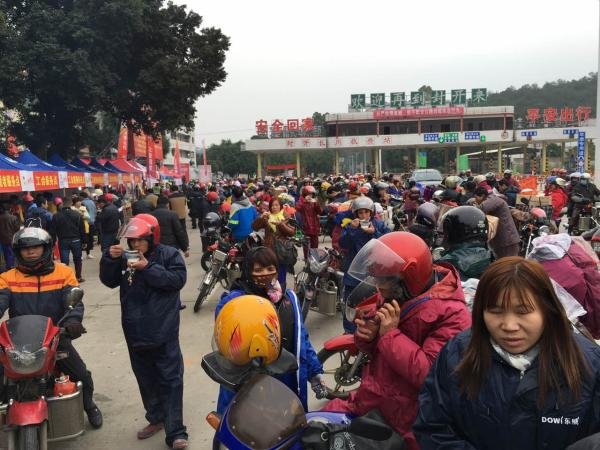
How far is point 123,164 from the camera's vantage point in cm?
2589

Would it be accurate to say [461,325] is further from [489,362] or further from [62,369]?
[62,369]

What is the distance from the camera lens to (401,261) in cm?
209

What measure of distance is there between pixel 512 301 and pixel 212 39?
23060mm

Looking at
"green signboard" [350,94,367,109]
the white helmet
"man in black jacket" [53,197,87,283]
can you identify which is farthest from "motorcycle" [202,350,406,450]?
"green signboard" [350,94,367,109]

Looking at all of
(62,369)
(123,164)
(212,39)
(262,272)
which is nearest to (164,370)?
(62,369)

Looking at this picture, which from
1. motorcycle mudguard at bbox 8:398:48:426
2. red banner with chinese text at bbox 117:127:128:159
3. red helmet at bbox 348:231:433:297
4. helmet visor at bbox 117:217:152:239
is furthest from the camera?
red banner with chinese text at bbox 117:127:128:159

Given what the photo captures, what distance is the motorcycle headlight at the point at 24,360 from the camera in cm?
299

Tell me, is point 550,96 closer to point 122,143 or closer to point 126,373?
point 122,143

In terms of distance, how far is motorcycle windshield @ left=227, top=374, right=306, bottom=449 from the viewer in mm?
1822

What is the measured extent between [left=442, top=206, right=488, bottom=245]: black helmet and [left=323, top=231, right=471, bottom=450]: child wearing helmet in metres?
1.21

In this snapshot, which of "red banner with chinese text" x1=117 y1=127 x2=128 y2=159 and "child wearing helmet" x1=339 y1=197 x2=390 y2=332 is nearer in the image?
"child wearing helmet" x1=339 y1=197 x2=390 y2=332

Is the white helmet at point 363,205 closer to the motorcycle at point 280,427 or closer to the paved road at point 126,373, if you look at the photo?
the paved road at point 126,373

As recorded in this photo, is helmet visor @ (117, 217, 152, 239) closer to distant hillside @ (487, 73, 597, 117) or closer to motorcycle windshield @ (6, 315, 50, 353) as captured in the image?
motorcycle windshield @ (6, 315, 50, 353)

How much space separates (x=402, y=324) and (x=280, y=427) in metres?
0.61
